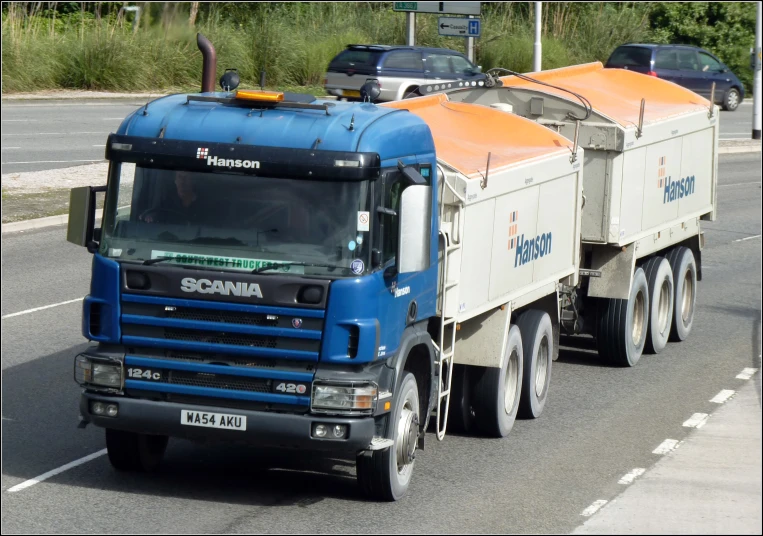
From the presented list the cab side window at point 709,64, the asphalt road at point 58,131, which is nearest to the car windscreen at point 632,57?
the cab side window at point 709,64

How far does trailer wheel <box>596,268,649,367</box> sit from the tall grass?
33.7ft

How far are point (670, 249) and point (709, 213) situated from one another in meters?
1.04

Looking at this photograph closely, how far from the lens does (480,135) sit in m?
10.9

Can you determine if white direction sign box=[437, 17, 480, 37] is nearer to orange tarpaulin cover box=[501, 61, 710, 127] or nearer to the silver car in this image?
the silver car

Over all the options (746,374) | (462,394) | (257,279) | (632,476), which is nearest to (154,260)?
(257,279)

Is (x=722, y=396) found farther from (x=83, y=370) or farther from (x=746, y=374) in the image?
(x=83, y=370)

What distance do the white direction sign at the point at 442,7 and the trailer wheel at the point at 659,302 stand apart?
2349 centimetres

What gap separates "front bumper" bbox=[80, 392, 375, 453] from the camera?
7.93m

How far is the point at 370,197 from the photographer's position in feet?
26.5

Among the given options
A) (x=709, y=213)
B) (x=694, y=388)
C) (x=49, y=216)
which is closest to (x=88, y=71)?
(x=49, y=216)

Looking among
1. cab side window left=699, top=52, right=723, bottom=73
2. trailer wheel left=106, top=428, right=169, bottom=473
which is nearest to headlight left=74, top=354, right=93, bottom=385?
trailer wheel left=106, top=428, right=169, bottom=473

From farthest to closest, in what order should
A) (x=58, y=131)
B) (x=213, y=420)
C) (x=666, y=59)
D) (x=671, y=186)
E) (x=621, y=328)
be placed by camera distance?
(x=666, y=59), (x=58, y=131), (x=671, y=186), (x=621, y=328), (x=213, y=420)

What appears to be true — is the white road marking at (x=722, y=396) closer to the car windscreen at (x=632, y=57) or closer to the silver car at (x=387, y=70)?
the silver car at (x=387, y=70)

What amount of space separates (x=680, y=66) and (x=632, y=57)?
195 cm
